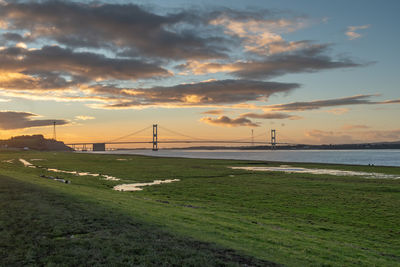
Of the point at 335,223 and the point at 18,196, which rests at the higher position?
the point at 18,196

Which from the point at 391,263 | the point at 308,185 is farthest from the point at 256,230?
the point at 308,185

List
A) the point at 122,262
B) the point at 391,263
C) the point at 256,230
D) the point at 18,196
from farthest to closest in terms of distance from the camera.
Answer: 1. the point at 18,196
2. the point at 256,230
3. the point at 391,263
4. the point at 122,262

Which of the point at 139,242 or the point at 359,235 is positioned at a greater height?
the point at 139,242

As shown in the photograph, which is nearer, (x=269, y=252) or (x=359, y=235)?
(x=269, y=252)

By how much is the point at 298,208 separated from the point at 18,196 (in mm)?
24691

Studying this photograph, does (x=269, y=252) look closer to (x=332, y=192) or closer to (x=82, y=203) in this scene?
(x=82, y=203)

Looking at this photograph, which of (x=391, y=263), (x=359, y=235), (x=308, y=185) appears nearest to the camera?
(x=391, y=263)

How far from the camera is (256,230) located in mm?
18531

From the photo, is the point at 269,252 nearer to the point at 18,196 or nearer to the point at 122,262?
the point at 122,262

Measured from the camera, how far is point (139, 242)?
13.7 metres

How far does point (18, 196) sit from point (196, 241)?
1622cm

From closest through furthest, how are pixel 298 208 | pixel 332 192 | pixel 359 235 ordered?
pixel 359 235 → pixel 298 208 → pixel 332 192

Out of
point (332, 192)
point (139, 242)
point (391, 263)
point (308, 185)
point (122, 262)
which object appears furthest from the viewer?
point (308, 185)

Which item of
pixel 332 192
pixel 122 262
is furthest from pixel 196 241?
pixel 332 192
